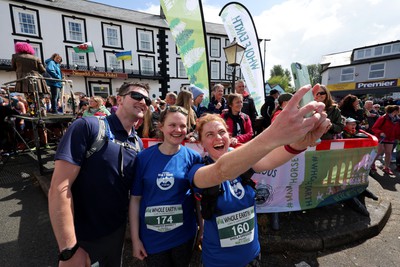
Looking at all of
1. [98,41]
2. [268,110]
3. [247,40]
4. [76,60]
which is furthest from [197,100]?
[98,41]

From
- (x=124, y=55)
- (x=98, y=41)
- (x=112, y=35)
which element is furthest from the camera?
(x=112, y=35)

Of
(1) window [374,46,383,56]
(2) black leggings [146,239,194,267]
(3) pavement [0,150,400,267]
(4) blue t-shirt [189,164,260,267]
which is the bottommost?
(3) pavement [0,150,400,267]

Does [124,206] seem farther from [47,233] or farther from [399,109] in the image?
[399,109]

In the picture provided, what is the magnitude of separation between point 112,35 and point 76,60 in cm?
453

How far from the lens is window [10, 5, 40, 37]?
1709 cm

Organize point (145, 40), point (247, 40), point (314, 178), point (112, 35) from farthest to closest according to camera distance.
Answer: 1. point (145, 40)
2. point (112, 35)
3. point (247, 40)
4. point (314, 178)

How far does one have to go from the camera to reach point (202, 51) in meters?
5.57

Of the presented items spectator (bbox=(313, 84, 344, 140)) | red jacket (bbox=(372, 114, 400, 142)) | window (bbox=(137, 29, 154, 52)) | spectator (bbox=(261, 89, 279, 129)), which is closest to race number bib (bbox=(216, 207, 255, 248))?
spectator (bbox=(313, 84, 344, 140))

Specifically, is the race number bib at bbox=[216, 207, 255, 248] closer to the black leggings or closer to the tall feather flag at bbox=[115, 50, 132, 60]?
the black leggings

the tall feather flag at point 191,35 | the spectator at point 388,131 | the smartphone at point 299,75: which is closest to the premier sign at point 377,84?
the spectator at point 388,131

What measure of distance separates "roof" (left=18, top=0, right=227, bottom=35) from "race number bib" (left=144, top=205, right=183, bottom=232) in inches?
938

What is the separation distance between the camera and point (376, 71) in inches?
981

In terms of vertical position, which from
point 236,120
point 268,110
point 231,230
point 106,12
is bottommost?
point 231,230

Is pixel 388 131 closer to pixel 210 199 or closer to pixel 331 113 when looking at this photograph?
pixel 331 113
